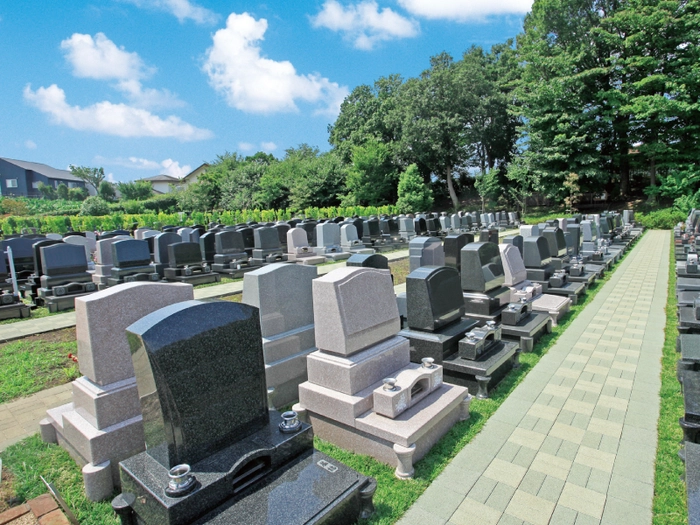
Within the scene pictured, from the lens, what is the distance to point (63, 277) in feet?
33.6

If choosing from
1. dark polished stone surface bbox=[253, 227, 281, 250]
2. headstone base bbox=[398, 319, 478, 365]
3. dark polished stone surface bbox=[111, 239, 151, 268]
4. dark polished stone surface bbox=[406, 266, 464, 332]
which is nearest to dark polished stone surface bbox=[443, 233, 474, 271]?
dark polished stone surface bbox=[406, 266, 464, 332]

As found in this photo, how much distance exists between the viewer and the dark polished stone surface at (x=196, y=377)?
2.62 meters

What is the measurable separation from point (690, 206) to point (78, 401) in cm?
3279

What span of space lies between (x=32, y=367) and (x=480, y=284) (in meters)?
6.84

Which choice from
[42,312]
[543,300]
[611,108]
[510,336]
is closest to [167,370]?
[510,336]

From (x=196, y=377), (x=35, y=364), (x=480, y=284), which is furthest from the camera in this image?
(x=480, y=284)

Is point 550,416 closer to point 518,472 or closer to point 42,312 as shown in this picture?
point 518,472

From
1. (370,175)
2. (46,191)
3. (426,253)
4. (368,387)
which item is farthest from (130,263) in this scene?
(46,191)

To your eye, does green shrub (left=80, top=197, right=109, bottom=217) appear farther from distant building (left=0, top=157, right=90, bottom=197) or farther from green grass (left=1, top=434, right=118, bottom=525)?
green grass (left=1, top=434, right=118, bottom=525)

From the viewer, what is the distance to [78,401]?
362cm

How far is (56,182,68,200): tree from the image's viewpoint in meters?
68.6

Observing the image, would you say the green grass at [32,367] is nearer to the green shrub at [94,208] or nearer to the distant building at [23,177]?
the green shrub at [94,208]

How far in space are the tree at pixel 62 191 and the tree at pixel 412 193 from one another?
202ft

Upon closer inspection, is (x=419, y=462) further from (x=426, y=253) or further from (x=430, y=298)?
(x=426, y=253)
